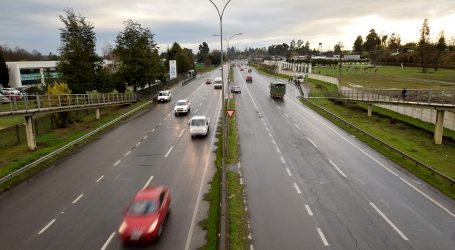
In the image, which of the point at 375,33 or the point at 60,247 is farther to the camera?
the point at 375,33

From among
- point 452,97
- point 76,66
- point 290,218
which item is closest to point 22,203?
point 290,218

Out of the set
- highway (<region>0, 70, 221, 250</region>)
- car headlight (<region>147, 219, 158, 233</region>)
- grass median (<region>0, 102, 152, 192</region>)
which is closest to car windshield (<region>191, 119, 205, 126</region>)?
highway (<region>0, 70, 221, 250</region>)

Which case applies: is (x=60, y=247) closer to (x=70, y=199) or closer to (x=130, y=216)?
(x=130, y=216)

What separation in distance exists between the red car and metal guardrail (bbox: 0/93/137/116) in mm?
16290

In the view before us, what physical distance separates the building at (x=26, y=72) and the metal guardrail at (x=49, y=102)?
50.4 meters

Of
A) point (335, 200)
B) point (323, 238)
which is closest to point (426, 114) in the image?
point (335, 200)

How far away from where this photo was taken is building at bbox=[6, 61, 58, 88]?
90.2m

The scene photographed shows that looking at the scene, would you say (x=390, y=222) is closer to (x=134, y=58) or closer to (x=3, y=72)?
(x=134, y=58)

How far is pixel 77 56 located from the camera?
2040 inches

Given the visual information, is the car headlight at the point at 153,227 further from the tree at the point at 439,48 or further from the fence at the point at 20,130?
the tree at the point at 439,48

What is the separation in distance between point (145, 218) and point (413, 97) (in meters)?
30.2

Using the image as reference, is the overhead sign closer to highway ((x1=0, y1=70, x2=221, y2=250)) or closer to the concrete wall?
the concrete wall

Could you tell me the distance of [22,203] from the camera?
17516 millimetres

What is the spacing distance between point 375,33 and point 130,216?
212155 millimetres
